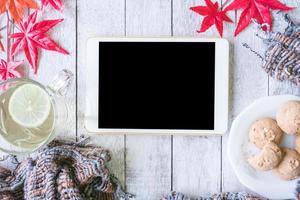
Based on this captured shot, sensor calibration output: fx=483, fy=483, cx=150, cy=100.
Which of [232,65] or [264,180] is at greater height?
[232,65]

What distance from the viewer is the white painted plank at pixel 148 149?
79cm

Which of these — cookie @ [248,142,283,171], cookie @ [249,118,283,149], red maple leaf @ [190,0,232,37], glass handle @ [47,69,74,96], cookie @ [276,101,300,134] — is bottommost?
cookie @ [248,142,283,171]

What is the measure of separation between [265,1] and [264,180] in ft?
0.93

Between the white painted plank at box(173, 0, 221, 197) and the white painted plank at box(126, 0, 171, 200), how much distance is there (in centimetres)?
1

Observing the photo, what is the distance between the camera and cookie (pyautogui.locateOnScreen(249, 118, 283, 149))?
2.43 feet

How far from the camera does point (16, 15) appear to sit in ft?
2.59

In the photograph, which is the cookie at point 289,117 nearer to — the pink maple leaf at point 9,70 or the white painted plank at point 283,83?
the white painted plank at point 283,83

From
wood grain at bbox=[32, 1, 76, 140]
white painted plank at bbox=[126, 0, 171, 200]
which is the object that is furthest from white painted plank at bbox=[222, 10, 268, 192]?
wood grain at bbox=[32, 1, 76, 140]

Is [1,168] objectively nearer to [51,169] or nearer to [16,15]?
[51,169]

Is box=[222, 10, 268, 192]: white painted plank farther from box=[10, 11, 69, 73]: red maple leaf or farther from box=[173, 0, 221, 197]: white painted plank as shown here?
box=[10, 11, 69, 73]: red maple leaf

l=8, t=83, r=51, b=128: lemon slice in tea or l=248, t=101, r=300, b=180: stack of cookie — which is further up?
l=8, t=83, r=51, b=128: lemon slice in tea

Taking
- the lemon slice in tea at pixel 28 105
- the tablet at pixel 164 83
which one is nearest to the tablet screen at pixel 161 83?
the tablet at pixel 164 83

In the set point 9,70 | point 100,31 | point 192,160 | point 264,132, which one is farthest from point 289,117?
point 9,70

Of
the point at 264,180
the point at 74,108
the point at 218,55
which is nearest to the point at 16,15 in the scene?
the point at 74,108
